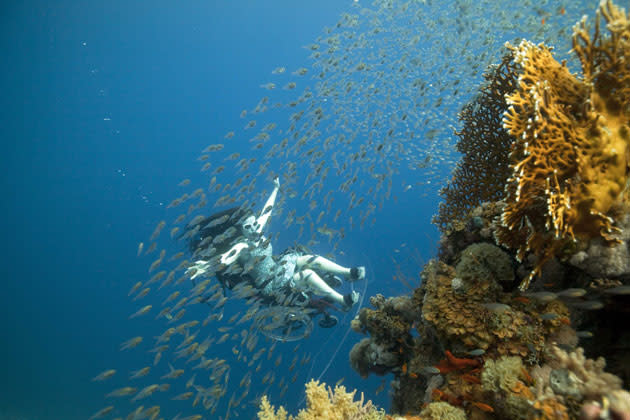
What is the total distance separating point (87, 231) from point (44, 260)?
494 inches

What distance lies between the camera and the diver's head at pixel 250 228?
364 inches

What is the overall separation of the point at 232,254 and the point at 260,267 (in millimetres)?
1022

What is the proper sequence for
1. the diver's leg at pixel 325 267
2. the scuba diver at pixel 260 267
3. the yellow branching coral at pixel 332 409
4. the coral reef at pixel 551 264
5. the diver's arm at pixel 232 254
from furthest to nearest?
the diver's leg at pixel 325 267 → the scuba diver at pixel 260 267 → the diver's arm at pixel 232 254 → the yellow branching coral at pixel 332 409 → the coral reef at pixel 551 264

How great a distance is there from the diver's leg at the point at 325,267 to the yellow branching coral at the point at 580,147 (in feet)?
22.7

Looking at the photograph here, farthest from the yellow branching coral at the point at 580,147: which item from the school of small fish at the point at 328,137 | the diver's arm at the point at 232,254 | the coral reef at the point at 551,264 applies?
the diver's arm at the point at 232,254

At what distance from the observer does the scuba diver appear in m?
9.17

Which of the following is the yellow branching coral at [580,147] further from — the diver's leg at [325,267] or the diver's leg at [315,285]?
the diver's leg at [315,285]

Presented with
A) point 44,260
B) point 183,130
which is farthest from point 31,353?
point 183,130

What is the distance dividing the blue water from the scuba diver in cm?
4736

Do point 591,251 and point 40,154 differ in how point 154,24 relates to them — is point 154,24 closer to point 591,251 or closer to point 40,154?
point 40,154

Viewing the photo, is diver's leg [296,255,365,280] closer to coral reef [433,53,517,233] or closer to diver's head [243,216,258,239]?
diver's head [243,216,258,239]

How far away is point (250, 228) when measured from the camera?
360 inches

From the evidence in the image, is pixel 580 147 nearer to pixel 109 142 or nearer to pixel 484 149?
pixel 484 149

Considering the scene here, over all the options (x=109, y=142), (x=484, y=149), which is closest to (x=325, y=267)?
(x=484, y=149)
